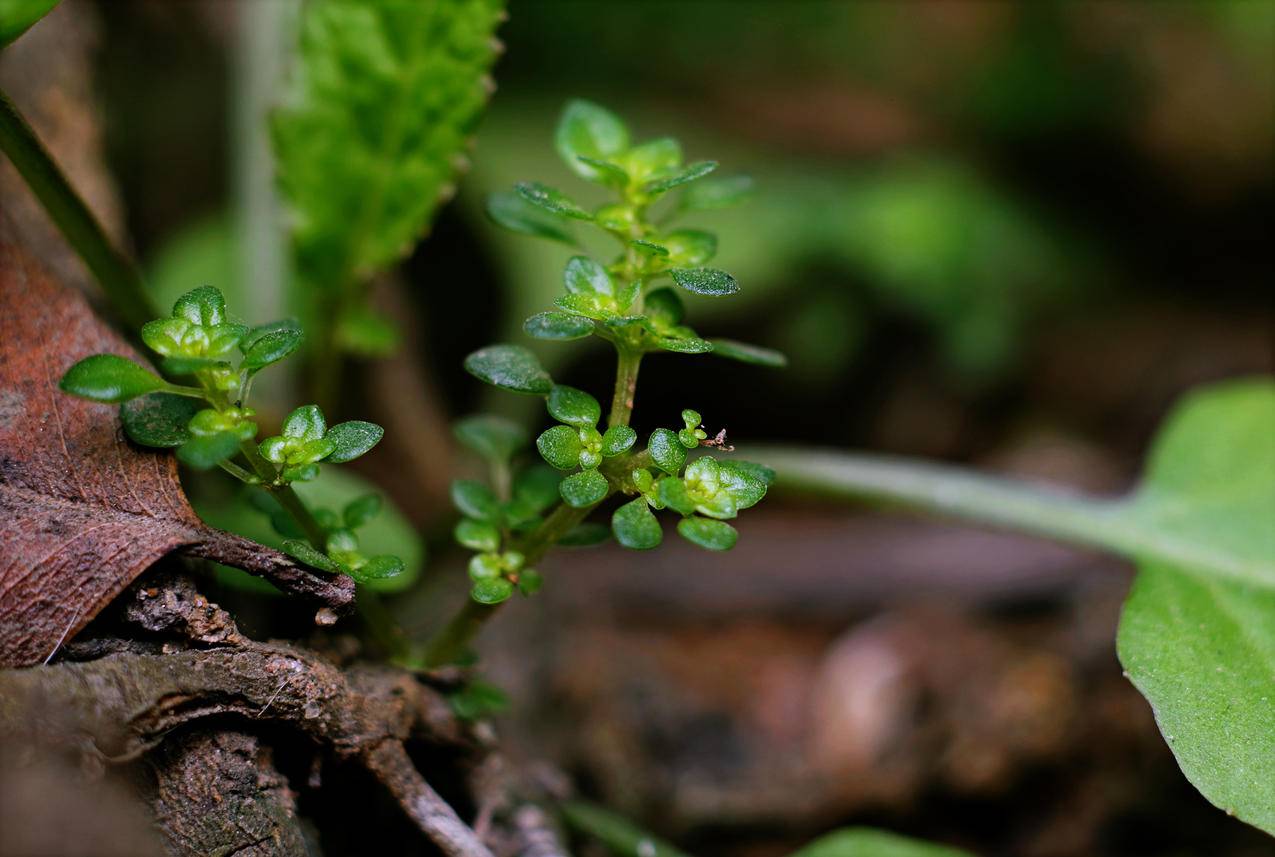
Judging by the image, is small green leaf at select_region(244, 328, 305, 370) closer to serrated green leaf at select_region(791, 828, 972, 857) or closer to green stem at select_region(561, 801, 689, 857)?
green stem at select_region(561, 801, 689, 857)

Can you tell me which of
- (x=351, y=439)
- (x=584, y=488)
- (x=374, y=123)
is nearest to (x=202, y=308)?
(x=351, y=439)

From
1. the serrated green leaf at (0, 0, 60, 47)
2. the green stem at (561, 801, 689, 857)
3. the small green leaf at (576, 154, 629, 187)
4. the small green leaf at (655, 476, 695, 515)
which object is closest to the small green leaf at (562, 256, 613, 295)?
the small green leaf at (576, 154, 629, 187)

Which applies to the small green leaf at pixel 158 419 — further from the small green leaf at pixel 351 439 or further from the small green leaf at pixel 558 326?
the small green leaf at pixel 558 326

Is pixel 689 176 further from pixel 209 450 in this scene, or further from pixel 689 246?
pixel 209 450

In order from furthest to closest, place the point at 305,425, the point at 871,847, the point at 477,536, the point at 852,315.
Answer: the point at 852,315 < the point at 871,847 < the point at 477,536 < the point at 305,425

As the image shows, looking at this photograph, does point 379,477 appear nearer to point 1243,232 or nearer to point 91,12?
point 91,12
